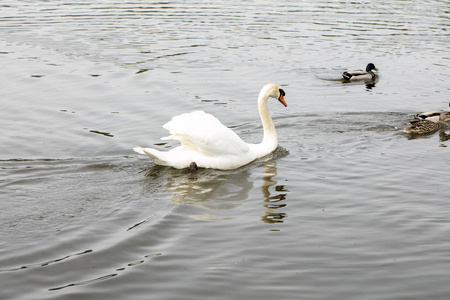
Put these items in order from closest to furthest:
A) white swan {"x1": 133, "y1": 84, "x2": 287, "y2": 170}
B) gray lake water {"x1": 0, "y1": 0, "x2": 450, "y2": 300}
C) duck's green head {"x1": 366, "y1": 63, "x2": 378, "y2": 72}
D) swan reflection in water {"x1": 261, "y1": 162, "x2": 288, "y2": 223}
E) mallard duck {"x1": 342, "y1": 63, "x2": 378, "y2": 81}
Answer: gray lake water {"x1": 0, "y1": 0, "x2": 450, "y2": 300} → swan reflection in water {"x1": 261, "y1": 162, "x2": 288, "y2": 223} → white swan {"x1": 133, "y1": 84, "x2": 287, "y2": 170} → mallard duck {"x1": 342, "y1": 63, "x2": 378, "y2": 81} → duck's green head {"x1": 366, "y1": 63, "x2": 378, "y2": 72}

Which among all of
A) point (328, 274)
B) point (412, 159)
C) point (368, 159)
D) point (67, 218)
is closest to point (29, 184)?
point (67, 218)

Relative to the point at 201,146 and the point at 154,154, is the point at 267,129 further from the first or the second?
the point at 154,154

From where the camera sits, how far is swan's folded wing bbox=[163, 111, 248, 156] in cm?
1124

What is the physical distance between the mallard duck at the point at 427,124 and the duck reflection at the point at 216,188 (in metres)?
3.70

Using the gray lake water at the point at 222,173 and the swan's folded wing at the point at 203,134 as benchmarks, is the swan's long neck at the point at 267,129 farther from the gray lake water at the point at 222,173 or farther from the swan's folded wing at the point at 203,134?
the swan's folded wing at the point at 203,134

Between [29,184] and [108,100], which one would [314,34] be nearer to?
[108,100]

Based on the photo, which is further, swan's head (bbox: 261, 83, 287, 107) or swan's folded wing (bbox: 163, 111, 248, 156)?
swan's head (bbox: 261, 83, 287, 107)

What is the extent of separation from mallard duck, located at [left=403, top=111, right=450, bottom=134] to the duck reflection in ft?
12.1

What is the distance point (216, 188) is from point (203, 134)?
1.02 metres

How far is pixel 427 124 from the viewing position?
561 inches

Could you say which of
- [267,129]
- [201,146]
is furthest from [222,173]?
[267,129]

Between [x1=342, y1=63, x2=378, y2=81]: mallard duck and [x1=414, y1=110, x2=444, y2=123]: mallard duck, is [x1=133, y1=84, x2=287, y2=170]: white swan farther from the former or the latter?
[x1=342, y1=63, x2=378, y2=81]: mallard duck

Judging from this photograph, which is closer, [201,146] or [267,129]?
[201,146]

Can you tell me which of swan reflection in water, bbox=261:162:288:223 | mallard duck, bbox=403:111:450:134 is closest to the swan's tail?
swan reflection in water, bbox=261:162:288:223
